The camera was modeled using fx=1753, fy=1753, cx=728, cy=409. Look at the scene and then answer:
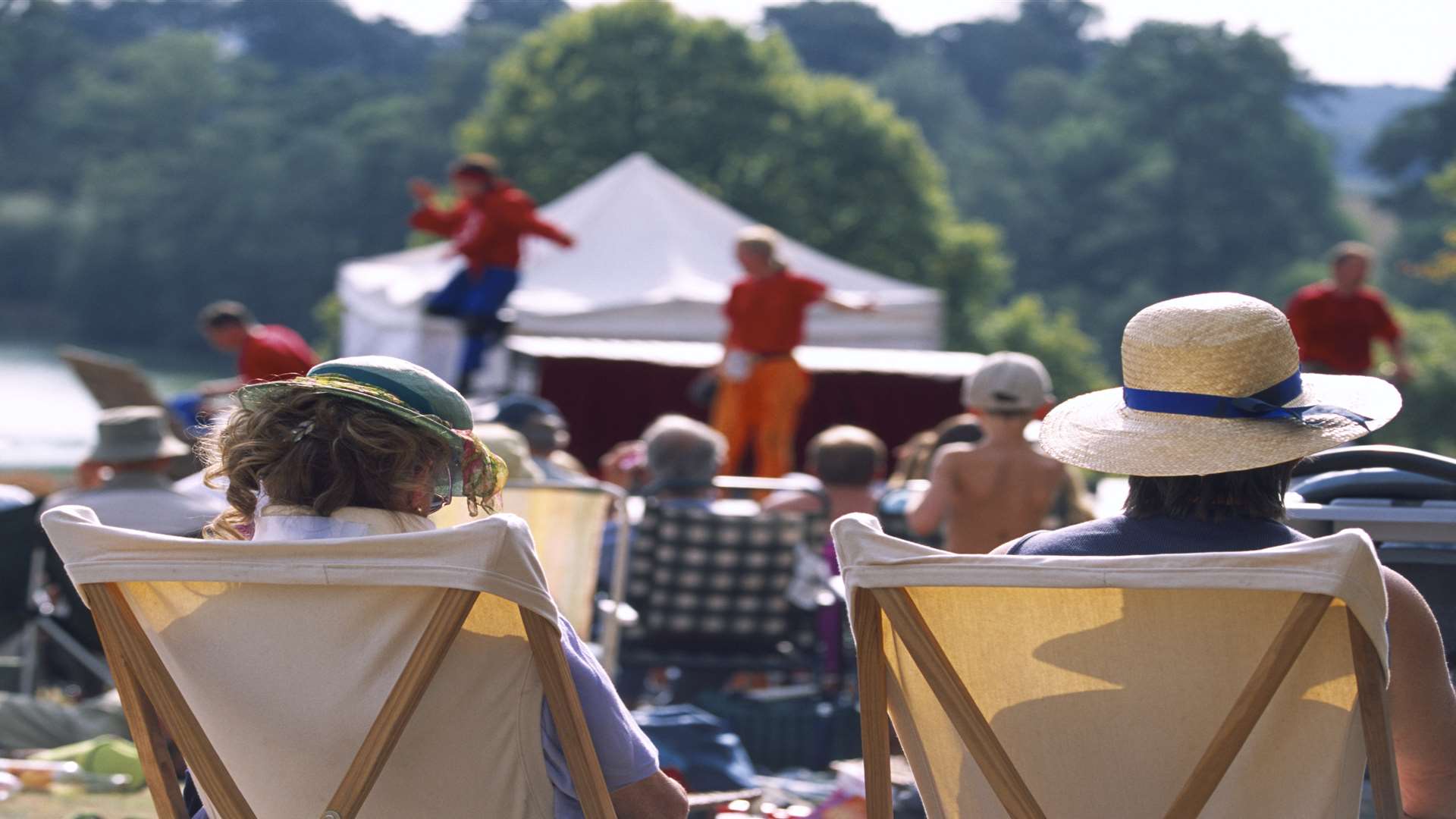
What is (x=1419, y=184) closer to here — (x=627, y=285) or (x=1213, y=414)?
(x=627, y=285)

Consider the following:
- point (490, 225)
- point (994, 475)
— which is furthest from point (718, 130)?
point (994, 475)

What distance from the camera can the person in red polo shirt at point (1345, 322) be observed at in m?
9.43

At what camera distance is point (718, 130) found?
42.4 m

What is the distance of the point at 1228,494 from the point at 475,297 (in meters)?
8.22

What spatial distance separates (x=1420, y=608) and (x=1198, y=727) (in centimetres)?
32

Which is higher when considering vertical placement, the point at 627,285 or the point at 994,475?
the point at 994,475

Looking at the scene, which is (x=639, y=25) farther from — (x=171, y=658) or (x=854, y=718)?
(x=171, y=658)

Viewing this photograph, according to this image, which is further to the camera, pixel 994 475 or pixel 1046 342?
pixel 1046 342

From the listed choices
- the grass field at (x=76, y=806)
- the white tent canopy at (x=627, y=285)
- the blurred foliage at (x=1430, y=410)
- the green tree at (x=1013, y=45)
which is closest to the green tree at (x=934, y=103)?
the green tree at (x=1013, y=45)

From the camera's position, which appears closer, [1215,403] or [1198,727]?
[1198,727]

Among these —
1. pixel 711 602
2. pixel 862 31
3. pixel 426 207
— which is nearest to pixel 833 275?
pixel 426 207

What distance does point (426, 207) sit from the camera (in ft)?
32.6

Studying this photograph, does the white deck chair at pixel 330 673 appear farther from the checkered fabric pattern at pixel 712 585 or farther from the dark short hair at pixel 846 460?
the dark short hair at pixel 846 460

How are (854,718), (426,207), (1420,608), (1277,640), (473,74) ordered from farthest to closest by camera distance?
(473,74) → (426,207) → (854,718) → (1420,608) → (1277,640)
